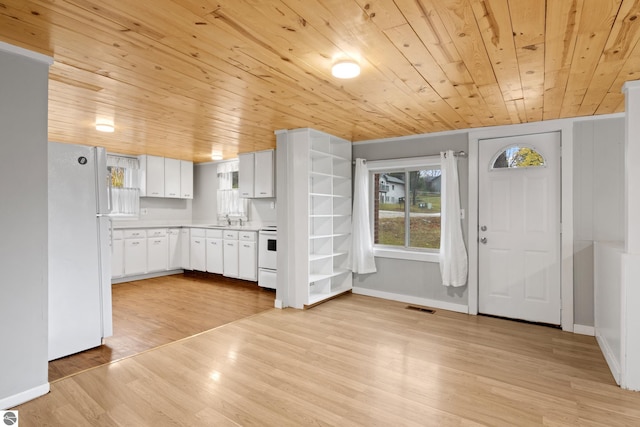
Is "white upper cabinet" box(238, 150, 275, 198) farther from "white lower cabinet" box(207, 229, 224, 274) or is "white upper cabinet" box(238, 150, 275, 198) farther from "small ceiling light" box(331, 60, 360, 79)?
"small ceiling light" box(331, 60, 360, 79)

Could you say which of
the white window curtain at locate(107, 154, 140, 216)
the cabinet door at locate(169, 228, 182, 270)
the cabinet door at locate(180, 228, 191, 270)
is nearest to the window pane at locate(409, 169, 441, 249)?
the cabinet door at locate(180, 228, 191, 270)

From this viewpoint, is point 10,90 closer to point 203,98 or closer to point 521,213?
point 203,98

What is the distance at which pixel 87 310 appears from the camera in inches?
119

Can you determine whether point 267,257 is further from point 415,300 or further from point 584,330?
point 584,330

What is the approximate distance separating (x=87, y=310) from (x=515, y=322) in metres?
4.41

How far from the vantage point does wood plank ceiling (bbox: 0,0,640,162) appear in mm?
1657

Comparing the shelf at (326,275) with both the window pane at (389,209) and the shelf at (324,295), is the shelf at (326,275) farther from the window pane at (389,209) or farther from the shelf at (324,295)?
the window pane at (389,209)

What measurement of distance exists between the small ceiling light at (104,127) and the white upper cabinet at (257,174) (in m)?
2.17

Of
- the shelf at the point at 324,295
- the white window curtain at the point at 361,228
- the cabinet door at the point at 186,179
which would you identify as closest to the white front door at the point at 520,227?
the white window curtain at the point at 361,228

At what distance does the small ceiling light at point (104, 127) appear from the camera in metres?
3.95

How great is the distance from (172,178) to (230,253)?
202 centimetres

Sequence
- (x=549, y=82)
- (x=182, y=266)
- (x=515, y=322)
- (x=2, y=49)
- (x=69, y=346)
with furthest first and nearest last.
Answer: (x=182, y=266) → (x=515, y=322) → (x=69, y=346) → (x=549, y=82) → (x=2, y=49)

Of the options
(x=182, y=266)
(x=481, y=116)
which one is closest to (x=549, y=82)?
(x=481, y=116)

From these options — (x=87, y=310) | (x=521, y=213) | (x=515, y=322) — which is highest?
(x=521, y=213)
